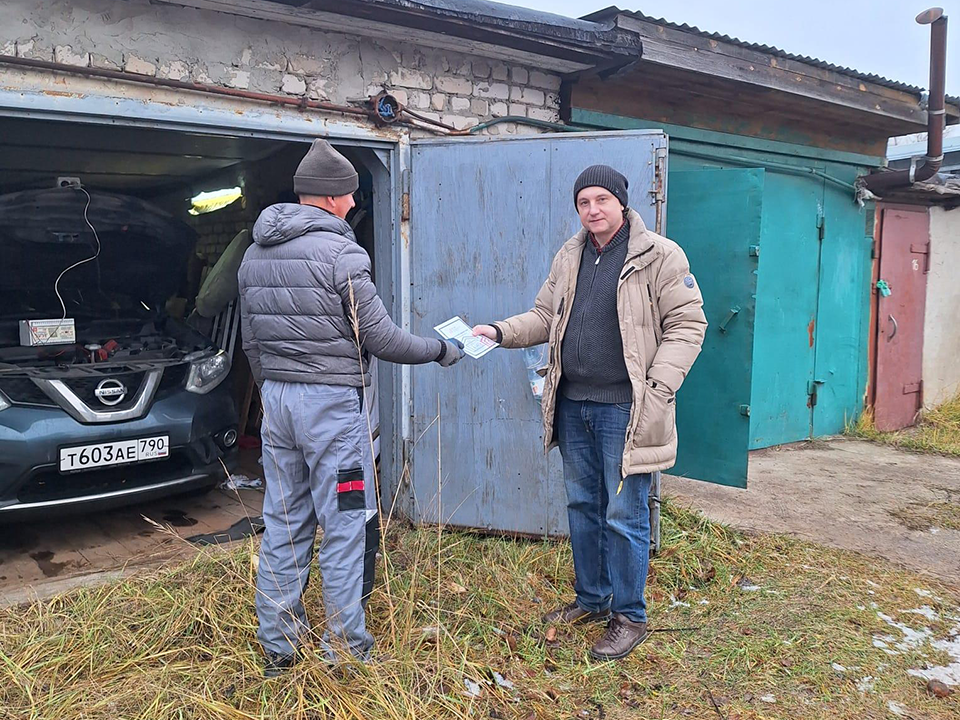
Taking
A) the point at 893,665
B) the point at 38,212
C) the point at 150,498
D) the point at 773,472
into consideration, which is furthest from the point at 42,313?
the point at 773,472

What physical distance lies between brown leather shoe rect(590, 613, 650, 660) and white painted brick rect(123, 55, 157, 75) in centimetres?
314

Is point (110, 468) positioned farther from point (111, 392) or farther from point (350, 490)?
point (350, 490)

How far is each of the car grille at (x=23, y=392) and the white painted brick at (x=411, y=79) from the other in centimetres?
251

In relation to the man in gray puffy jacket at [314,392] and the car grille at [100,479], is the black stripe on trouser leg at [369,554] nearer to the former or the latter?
the man in gray puffy jacket at [314,392]

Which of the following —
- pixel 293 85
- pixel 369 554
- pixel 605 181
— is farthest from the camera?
pixel 293 85

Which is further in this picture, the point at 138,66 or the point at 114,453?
A: the point at 114,453

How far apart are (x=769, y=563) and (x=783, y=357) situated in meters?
3.19

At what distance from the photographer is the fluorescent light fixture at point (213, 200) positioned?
6736 mm

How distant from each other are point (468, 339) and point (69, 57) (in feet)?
6.82

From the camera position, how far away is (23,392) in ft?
12.6

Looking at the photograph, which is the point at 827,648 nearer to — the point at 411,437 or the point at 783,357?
the point at 411,437

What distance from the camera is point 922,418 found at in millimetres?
8148

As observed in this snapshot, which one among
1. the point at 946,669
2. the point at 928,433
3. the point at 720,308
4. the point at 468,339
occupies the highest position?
the point at 720,308

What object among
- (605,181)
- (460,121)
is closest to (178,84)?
(460,121)
